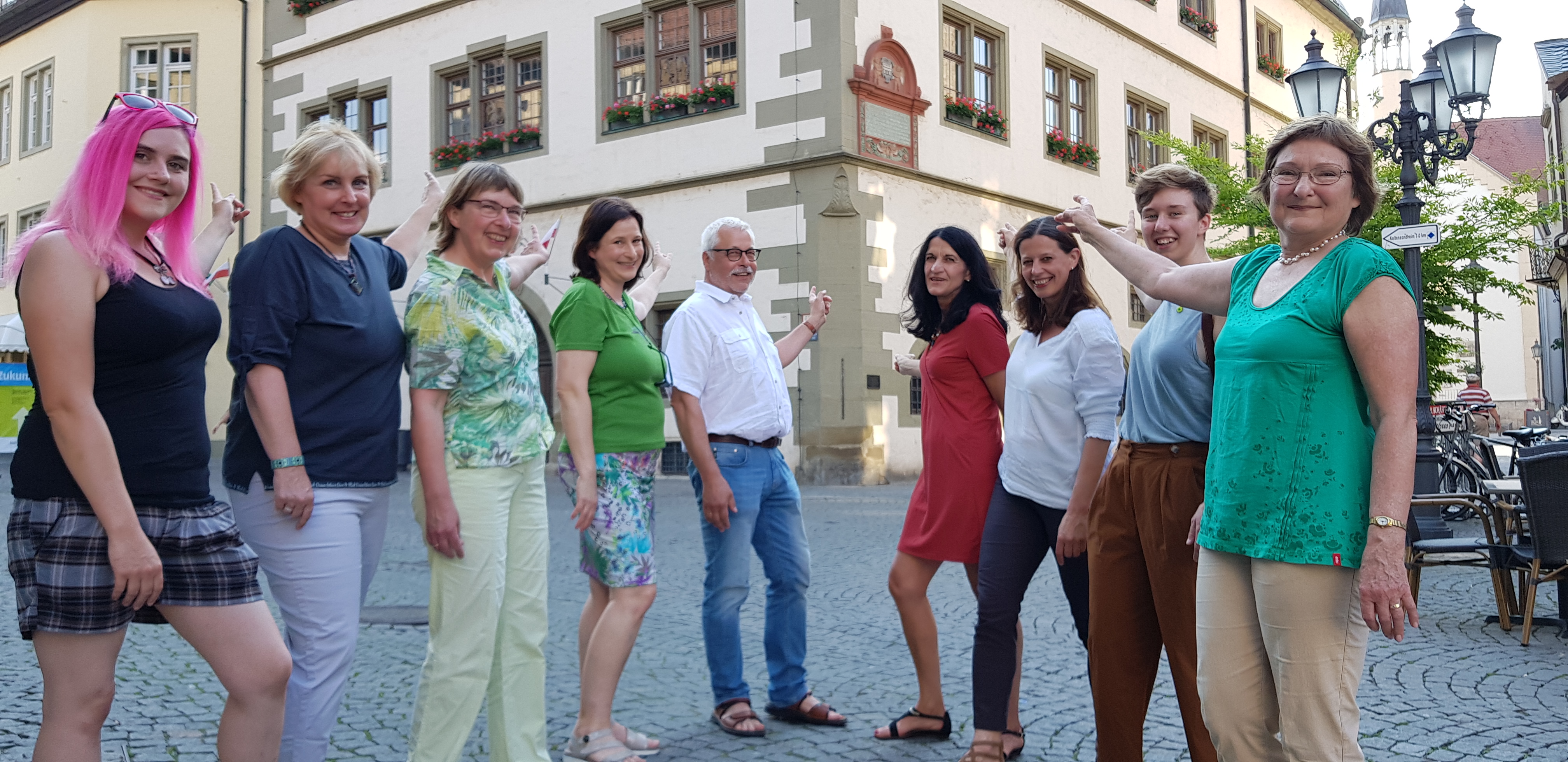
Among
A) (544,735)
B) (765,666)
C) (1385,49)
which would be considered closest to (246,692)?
(544,735)

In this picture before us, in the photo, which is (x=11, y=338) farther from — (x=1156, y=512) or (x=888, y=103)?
(x=1156, y=512)

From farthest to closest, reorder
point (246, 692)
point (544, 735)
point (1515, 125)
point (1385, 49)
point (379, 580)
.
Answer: point (1385, 49), point (1515, 125), point (379, 580), point (544, 735), point (246, 692)

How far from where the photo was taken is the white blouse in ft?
12.2

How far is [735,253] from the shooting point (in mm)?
4602

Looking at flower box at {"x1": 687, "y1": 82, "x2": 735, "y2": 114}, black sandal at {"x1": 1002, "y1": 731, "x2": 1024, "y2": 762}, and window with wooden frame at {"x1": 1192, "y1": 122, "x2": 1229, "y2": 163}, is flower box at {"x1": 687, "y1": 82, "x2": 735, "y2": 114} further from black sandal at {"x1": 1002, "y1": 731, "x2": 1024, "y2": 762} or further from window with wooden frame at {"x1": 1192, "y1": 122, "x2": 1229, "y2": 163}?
black sandal at {"x1": 1002, "y1": 731, "x2": 1024, "y2": 762}

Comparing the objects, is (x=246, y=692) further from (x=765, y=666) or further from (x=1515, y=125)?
(x=1515, y=125)

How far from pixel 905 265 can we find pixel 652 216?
144 inches

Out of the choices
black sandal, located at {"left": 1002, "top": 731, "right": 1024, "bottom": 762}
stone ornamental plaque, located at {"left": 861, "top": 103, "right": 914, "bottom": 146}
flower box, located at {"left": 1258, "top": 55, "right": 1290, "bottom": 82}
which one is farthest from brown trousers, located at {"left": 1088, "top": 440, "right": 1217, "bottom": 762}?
flower box, located at {"left": 1258, "top": 55, "right": 1290, "bottom": 82}

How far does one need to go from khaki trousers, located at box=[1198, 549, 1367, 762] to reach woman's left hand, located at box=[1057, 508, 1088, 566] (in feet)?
3.41

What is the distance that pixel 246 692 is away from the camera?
8.55 ft

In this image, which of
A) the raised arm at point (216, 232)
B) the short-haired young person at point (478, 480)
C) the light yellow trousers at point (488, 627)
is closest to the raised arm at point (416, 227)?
the short-haired young person at point (478, 480)

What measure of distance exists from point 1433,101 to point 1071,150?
9946 mm

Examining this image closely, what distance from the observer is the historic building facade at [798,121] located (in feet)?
53.0

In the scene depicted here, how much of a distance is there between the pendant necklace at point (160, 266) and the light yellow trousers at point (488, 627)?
87 cm
